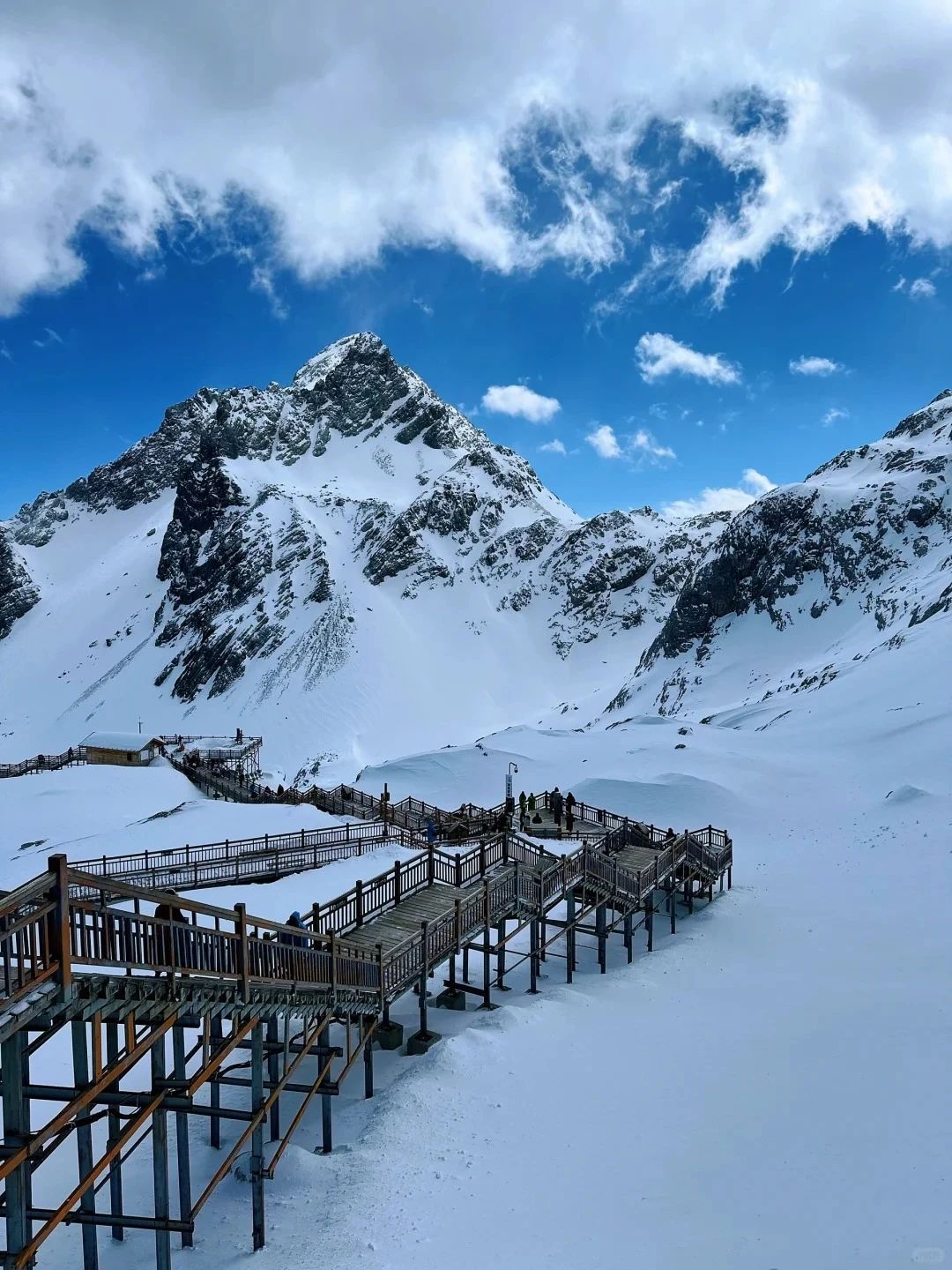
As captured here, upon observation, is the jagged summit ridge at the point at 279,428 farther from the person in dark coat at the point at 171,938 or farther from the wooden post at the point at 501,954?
the person in dark coat at the point at 171,938

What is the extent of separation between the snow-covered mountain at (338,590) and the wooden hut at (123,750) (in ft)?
57.9

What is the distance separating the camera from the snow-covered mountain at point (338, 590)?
303ft

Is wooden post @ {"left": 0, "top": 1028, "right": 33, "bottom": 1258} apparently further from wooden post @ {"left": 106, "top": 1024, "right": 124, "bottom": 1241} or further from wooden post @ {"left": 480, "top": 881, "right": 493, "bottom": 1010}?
wooden post @ {"left": 480, "top": 881, "right": 493, "bottom": 1010}

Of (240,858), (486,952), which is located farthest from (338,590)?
(486,952)

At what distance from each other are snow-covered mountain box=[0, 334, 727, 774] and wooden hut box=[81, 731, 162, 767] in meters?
17.7

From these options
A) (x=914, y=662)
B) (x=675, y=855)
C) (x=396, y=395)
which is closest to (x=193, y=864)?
(x=675, y=855)

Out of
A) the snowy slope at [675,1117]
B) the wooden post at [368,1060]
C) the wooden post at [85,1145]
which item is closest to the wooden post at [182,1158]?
the snowy slope at [675,1117]

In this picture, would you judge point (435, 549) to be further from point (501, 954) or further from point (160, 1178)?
point (160, 1178)

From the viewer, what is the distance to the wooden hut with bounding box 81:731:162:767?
55500mm

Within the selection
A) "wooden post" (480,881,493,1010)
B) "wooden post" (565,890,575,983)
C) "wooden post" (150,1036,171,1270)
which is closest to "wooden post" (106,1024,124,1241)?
"wooden post" (150,1036,171,1270)

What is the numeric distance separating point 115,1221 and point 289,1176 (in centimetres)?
280

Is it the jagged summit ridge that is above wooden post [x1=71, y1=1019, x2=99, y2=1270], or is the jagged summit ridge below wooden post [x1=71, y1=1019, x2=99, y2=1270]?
above

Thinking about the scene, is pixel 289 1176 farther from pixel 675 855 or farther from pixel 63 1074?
pixel 675 855

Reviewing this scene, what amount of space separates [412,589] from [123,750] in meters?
59.0
